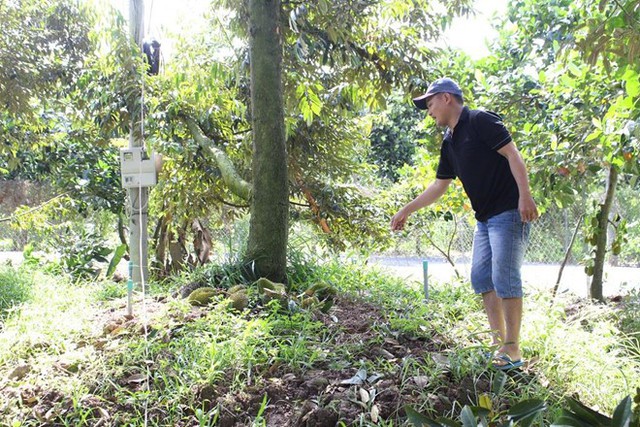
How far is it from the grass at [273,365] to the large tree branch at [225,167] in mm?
1102

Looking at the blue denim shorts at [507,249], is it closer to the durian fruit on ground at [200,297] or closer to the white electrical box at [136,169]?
the durian fruit on ground at [200,297]

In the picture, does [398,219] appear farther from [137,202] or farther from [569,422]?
[137,202]

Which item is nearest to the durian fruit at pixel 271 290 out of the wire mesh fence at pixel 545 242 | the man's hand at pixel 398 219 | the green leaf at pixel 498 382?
the man's hand at pixel 398 219

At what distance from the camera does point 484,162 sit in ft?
9.96

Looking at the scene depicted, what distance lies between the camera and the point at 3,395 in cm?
260

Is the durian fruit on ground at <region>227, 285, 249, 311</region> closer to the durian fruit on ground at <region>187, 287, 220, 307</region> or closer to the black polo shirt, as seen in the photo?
the durian fruit on ground at <region>187, 287, 220, 307</region>

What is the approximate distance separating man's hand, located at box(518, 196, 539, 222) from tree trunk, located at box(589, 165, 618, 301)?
9.21ft

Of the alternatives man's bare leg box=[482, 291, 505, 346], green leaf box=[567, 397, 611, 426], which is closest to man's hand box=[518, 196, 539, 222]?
man's bare leg box=[482, 291, 505, 346]

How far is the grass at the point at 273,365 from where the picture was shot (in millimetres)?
2418

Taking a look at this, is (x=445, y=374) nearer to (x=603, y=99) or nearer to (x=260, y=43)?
(x=260, y=43)

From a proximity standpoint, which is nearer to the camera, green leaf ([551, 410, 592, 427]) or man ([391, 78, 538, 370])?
green leaf ([551, 410, 592, 427])

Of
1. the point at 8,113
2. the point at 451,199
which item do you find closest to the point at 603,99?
the point at 451,199

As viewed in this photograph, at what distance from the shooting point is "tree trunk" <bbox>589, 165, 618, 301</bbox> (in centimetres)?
529

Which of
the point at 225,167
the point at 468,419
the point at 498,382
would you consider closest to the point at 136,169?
the point at 225,167
